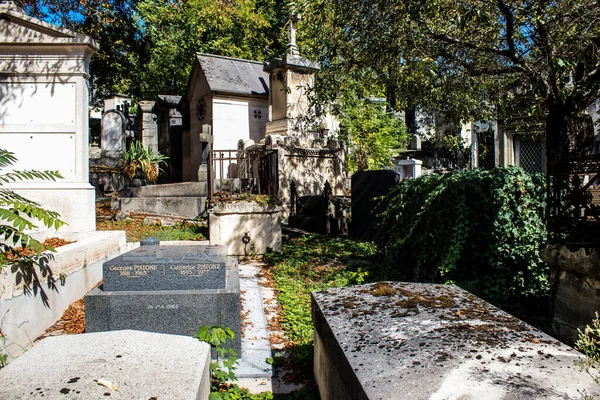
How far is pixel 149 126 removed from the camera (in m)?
22.1

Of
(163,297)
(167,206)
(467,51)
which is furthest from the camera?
(167,206)

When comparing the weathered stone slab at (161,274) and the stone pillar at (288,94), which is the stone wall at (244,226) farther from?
the stone pillar at (288,94)

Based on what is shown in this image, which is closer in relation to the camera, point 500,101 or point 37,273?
point 37,273

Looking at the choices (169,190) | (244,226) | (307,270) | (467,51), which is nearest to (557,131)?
(467,51)

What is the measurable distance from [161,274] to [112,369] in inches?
75.6

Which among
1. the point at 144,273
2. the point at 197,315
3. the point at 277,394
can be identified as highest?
the point at 144,273

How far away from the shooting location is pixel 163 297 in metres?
4.25

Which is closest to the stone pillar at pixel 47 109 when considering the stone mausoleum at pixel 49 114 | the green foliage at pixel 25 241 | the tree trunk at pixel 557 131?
the stone mausoleum at pixel 49 114

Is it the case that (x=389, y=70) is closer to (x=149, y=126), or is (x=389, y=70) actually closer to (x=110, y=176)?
(x=110, y=176)

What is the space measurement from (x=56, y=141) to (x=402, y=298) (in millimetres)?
5413

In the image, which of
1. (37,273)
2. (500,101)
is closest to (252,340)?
(37,273)

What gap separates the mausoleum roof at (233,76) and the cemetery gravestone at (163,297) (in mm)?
14398

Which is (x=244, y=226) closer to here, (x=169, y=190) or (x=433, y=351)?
(x=169, y=190)

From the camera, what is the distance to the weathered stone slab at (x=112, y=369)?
7.22 ft
